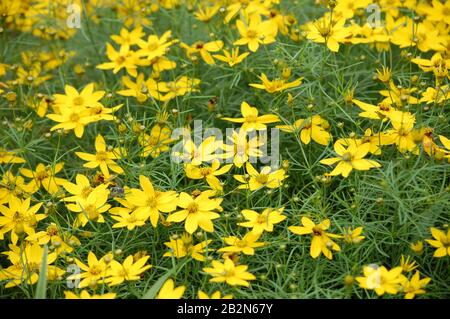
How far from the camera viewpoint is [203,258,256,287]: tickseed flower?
149 centimetres

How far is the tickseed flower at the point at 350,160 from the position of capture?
1663 mm

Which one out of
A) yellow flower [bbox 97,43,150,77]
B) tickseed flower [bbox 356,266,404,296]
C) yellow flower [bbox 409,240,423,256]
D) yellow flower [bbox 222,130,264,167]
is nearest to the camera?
tickseed flower [bbox 356,266,404,296]

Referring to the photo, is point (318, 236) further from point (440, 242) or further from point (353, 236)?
point (440, 242)

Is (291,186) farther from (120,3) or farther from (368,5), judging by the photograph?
(120,3)

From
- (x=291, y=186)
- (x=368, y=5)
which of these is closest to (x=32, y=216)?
(x=291, y=186)

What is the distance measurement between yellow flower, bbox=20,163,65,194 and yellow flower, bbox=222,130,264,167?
0.53 metres

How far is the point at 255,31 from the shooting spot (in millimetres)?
2148

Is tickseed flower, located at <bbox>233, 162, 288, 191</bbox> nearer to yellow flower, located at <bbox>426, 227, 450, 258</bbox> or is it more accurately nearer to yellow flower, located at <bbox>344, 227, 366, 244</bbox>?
yellow flower, located at <bbox>344, 227, 366, 244</bbox>

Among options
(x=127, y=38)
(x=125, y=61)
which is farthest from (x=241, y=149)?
(x=127, y=38)

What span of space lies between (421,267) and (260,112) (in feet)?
2.52

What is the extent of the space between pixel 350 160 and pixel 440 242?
0.32 metres

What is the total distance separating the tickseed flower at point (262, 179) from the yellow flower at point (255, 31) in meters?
0.54

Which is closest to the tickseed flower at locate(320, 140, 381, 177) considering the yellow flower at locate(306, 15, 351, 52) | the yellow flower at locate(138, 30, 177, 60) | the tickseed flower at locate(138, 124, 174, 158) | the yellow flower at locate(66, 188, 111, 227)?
the yellow flower at locate(306, 15, 351, 52)

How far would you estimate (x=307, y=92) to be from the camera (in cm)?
207
